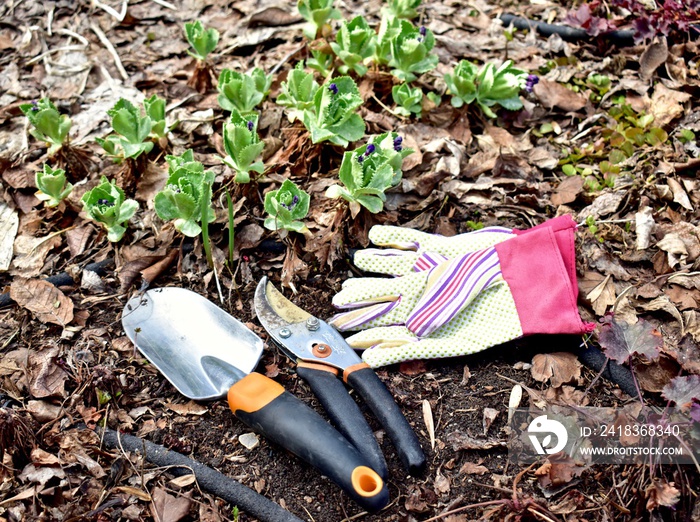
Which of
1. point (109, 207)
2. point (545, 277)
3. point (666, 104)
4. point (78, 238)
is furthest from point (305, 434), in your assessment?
point (666, 104)

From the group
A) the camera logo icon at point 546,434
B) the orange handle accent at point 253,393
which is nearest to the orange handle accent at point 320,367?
the orange handle accent at point 253,393

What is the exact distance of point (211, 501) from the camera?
1566 mm

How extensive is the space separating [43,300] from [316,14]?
1517 mm

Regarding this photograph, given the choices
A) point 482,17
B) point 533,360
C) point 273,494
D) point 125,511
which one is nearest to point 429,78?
point 482,17

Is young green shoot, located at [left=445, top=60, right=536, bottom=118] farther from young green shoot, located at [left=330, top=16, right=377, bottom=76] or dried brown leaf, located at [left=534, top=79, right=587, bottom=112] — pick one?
young green shoot, located at [left=330, top=16, right=377, bottom=76]

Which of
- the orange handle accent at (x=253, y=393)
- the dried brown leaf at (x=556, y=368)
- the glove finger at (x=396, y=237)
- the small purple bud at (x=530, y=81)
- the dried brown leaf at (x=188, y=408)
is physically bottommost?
the dried brown leaf at (x=556, y=368)

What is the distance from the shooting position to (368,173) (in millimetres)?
1978

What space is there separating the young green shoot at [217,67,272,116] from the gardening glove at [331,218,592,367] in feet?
2.71

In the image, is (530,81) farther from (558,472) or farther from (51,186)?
(51,186)

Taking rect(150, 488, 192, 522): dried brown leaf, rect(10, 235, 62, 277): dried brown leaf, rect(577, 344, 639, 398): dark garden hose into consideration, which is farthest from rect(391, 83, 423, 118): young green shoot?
rect(150, 488, 192, 522): dried brown leaf

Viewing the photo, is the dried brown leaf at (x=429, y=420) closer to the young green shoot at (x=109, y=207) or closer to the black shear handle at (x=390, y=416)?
the black shear handle at (x=390, y=416)

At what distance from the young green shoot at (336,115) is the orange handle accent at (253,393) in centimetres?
84

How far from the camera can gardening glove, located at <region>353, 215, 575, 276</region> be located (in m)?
2.05

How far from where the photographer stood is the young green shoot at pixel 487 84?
2.45 meters
